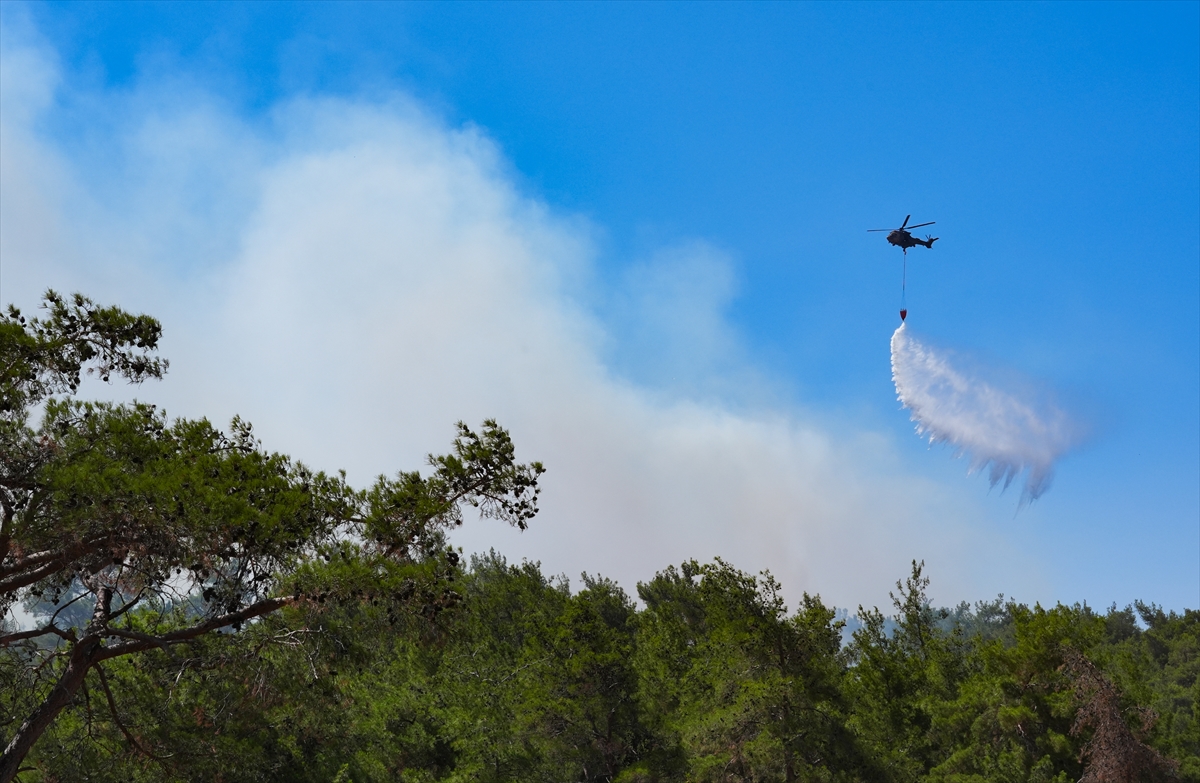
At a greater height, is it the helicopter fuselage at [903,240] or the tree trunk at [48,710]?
the helicopter fuselage at [903,240]

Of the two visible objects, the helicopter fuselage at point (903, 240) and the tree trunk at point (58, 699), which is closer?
the tree trunk at point (58, 699)

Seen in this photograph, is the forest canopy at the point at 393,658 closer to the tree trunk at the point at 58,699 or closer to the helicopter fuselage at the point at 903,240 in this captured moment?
the tree trunk at the point at 58,699

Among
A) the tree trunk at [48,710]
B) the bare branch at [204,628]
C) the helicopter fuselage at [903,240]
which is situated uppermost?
the helicopter fuselage at [903,240]

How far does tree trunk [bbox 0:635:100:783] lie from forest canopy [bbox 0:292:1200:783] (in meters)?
0.03

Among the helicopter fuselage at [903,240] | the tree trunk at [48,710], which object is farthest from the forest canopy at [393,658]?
the helicopter fuselage at [903,240]

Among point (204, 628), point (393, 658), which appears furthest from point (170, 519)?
point (393, 658)

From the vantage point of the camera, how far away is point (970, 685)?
26.1 m

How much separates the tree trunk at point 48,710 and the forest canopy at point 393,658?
0.09 feet

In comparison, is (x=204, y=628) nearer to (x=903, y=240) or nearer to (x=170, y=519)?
(x=170, y=519)

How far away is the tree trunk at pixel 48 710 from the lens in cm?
1163

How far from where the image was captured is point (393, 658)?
32.0 m

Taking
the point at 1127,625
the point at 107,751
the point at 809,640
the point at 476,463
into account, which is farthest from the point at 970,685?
the point at 1127,625

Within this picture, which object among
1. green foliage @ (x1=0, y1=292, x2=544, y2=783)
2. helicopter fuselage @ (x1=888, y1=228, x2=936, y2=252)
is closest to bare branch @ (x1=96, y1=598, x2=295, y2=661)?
green foliage @ (x1=0, y1=292, x2=544, y2=783)

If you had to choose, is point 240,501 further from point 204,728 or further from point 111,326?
point 204,728
